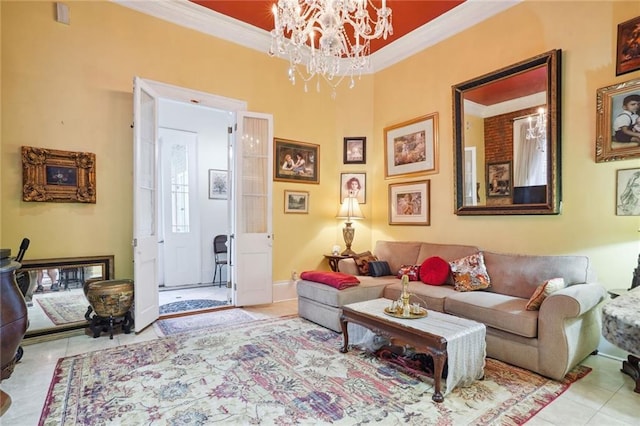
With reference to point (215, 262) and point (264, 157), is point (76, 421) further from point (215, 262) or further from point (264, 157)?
point (215, 262)

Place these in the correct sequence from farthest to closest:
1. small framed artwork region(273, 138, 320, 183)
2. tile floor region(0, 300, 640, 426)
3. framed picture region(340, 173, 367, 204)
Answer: framed picture region(340, 173, 367, 204) → small framed artwork region(273, 138, 320, 183) → tile floor region(0, 300, 640, 426)

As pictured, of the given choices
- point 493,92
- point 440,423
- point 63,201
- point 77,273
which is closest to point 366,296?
point 440,423

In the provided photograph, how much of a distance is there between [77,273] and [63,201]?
2.58 ft

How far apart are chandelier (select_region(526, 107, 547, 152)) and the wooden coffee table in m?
2.11

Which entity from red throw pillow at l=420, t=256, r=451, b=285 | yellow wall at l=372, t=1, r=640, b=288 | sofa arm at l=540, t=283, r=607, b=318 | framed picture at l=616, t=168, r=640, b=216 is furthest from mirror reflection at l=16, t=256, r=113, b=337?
framed picture at l=616, t=168, r=640, b=216

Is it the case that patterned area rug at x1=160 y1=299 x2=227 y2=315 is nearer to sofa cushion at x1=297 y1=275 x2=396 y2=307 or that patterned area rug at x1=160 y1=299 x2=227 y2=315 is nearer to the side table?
sofa cushion at x1=297 y1=275 x2=396 y2=307

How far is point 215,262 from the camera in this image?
245 inches

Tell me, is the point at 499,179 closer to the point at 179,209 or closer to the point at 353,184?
the point at 353,184

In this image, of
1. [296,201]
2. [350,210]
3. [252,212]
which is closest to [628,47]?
[350,210]

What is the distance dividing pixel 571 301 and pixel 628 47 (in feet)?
7.49

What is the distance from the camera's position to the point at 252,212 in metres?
4.62

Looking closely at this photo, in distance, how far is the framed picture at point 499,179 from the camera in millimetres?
3617

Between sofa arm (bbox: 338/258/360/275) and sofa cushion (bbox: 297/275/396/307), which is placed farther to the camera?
sofa arm (bbox: 338/258/360/275)

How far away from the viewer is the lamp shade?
5.11 metres
